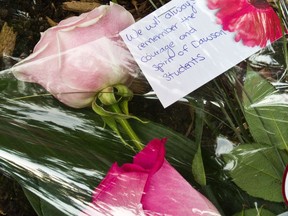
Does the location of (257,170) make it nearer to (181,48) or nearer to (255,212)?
(255,212)

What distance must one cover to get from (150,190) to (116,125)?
11cm

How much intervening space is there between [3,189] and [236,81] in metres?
0.35

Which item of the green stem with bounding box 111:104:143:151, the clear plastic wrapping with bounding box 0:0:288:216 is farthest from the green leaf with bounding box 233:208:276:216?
the green stem with bounding box 111:104:143:151

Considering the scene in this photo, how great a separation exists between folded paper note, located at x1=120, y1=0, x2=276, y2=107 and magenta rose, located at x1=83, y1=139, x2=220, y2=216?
0.10 metres

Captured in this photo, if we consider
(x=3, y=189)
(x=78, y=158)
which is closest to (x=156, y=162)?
(x=78, y=158)

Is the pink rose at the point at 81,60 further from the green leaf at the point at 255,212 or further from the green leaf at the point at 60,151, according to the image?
the green leaf at the point at 255,212

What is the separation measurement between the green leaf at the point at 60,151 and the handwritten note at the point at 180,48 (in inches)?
2.5

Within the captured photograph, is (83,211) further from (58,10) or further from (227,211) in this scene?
(58,10)

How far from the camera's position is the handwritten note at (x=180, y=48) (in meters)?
0.71

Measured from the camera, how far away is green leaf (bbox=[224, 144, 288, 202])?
26.9 inches

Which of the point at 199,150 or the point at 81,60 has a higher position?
the point at 81,60

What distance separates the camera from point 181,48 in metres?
0.73

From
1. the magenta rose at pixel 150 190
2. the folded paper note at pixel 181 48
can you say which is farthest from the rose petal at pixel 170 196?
the folded paper note at pixel 181 48

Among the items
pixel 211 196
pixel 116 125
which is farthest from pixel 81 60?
pixel 211 196
